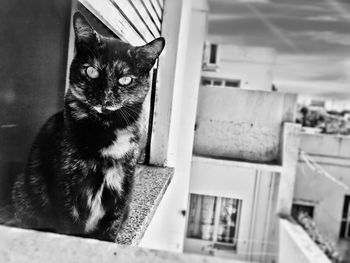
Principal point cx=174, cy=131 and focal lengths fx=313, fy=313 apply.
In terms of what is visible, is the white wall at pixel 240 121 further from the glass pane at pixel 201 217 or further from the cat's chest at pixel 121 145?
the cat's chest at pixel 121 145

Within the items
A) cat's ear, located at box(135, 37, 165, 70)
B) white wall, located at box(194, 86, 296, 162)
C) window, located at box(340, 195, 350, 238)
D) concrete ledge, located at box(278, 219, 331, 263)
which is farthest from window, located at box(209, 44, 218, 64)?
window, located at box(340, 195, 350, 238)

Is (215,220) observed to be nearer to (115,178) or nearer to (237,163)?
(237,163)

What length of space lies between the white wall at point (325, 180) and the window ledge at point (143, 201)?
0.98m

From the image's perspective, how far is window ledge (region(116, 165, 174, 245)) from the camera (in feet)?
2.21

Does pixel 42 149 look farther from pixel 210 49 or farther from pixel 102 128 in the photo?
pixel 210 49

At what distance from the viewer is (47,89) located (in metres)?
0.53

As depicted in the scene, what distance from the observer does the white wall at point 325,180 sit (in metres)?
1.69

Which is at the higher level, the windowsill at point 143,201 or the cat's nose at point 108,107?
the cat's nose at point 108,107

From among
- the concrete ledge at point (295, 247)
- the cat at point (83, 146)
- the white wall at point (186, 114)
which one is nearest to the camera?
the cat at point (83, 146)

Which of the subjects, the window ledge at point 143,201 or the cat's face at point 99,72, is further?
the window ledge at point 143,201

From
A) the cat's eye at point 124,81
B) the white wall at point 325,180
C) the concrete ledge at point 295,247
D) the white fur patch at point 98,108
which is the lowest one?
the concrete ledge at point 295,247

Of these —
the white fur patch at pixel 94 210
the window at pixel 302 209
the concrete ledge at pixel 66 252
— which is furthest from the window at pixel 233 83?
the window at pixel 302 209

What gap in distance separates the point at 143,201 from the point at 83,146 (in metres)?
0.29

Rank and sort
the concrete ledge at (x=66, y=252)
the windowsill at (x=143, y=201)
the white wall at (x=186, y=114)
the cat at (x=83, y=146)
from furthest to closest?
the white wall at (x=186, y=114) < the windowsill at (x=143, y=201) < the cat at (x=83, y=146) < the concrete ledge at (x=66, y=252)
